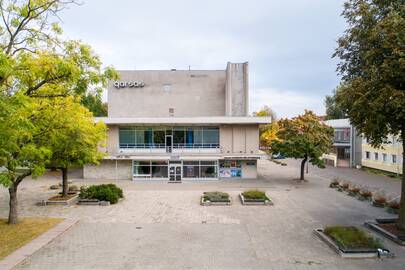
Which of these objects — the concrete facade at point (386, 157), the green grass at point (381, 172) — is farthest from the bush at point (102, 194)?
the green grass at point (381, 172)

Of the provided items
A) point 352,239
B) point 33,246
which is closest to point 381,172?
point 352,239

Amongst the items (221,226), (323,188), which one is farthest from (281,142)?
(221,226)

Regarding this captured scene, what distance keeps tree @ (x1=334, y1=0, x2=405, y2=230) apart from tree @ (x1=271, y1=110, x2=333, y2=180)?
568 inches

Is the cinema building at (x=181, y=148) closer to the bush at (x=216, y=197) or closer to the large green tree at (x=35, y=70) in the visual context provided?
the bush at (x=216, y=197)

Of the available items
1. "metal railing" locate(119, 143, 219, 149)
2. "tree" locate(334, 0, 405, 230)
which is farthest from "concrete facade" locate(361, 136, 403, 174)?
"tree" locate(334, 0, 405, 230)

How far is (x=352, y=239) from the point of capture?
43.9 ft

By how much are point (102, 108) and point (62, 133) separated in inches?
2135

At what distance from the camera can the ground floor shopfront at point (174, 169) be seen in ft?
111

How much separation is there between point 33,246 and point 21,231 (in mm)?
2521

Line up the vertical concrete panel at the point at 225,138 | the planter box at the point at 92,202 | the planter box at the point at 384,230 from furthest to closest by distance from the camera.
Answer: the vertical concrete panel at the point at 225,138, the planter box at the point at 92,202, the planter box at the point at 384,230

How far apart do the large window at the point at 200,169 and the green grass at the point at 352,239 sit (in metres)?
20.3

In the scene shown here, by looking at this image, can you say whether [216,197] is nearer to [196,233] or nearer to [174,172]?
[196,233]

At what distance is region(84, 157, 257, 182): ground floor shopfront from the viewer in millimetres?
33969

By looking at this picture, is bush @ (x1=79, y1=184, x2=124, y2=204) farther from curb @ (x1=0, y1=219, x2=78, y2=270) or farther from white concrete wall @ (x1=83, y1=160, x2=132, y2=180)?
white concrete wall @ (x1=83, y1=160, x2=132, y2=180)
